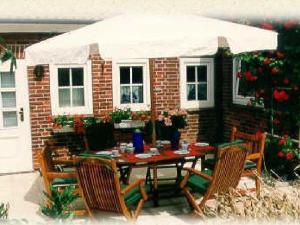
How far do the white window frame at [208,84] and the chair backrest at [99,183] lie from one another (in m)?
4.96

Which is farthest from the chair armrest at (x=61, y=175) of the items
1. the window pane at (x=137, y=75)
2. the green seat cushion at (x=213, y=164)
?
the window pane at (x=137, y=75)

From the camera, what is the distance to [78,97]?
29.7 feet

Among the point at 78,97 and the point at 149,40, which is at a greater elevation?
the point at 149,40

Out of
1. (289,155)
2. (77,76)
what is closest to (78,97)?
(77,76)

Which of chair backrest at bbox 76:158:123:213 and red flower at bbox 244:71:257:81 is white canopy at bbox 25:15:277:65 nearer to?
chair backrest at bbox 76:158:123:213

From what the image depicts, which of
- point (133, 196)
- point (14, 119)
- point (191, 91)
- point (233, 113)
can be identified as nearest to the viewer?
point (133, 196)

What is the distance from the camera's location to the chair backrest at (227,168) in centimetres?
517

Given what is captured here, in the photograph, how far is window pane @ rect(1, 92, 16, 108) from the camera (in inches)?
336

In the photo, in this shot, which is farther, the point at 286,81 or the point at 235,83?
the point at 235,83

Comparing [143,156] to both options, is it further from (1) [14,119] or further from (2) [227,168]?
(1) [14,119]

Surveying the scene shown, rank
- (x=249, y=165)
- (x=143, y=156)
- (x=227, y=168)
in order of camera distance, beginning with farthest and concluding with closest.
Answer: (x=249, y=165) → (x=143, y=156) → (x=227, y=168)

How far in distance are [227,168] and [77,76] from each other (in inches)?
187

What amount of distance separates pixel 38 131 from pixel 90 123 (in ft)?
3.59

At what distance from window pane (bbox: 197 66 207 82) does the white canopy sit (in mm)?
4157
